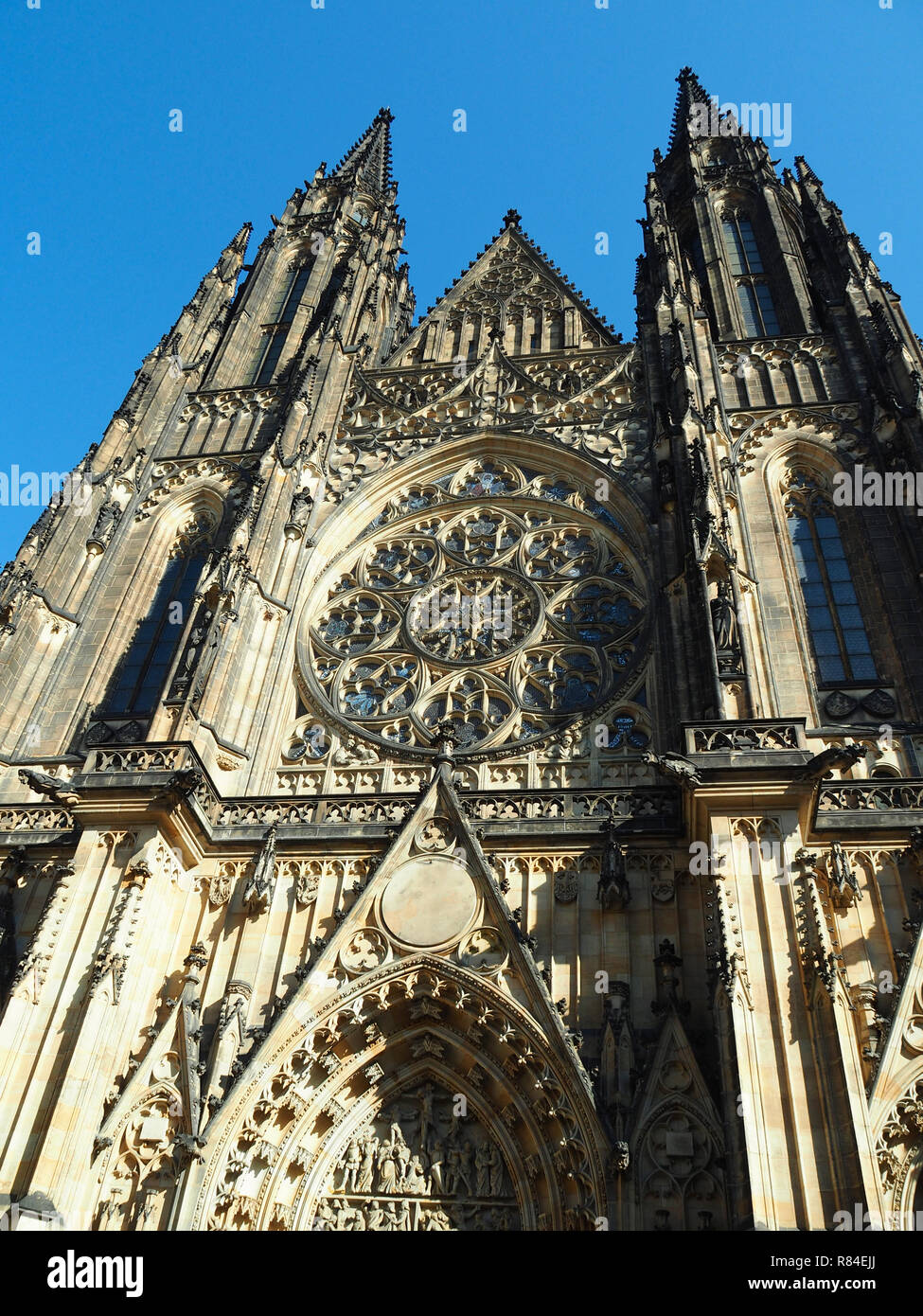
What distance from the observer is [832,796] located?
12031 millimetres

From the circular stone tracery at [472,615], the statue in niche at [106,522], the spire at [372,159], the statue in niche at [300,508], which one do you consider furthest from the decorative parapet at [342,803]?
the spire at [372,159]

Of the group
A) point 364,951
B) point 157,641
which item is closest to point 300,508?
point 157,641

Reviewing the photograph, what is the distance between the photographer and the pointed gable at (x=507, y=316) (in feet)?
70.8

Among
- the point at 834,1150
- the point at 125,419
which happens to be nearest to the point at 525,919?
the point at 834,1150

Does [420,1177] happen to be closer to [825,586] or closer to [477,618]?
[477,618]

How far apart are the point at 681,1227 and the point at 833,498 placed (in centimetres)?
1141

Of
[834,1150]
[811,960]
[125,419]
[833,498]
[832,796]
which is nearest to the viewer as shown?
[834,1150]

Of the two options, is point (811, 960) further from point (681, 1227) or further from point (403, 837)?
point (403, 837)

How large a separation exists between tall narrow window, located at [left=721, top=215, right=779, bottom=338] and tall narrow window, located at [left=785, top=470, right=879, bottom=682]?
15.9ft

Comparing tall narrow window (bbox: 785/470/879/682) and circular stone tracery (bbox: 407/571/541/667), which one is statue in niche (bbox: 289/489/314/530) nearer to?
circular stone tracery (bbox: 407/571/541/667)

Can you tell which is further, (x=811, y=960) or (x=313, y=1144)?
(x=313, y=1144)

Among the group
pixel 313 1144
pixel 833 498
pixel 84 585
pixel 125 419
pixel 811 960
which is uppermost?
pixel 125 419

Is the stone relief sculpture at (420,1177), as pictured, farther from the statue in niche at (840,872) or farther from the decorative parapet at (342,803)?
the statue in niche at (840,872)

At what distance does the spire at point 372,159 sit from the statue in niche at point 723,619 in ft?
69.6
